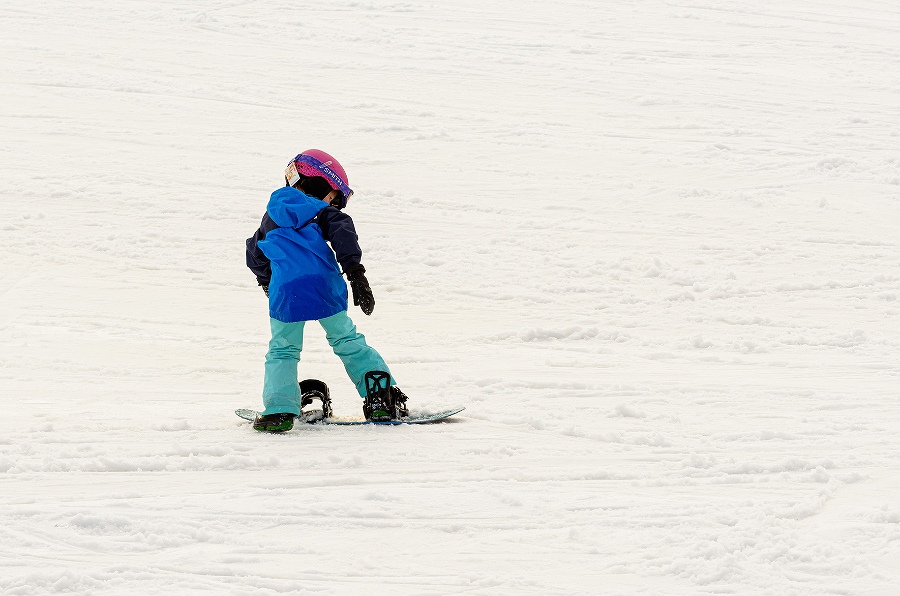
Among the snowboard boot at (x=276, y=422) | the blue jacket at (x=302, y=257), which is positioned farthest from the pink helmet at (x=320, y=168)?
the snowboard boot at (x=276, y=422)

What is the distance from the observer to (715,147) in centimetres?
993

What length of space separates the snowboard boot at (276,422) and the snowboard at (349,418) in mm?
105

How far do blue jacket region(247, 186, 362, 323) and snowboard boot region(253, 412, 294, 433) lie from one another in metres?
0.43

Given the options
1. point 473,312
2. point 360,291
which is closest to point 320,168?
point 360,291

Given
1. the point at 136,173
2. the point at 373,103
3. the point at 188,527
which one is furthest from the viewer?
the point at 373,103

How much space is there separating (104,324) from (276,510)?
321 centimetres

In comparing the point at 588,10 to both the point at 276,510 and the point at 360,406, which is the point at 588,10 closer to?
the point at 360,406

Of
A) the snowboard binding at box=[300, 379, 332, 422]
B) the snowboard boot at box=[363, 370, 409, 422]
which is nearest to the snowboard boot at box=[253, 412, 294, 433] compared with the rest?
the snowboard binding at box=[300, 379, 332, 422]

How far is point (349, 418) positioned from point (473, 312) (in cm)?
219

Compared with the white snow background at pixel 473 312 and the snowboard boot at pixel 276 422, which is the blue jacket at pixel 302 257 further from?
the white snow background at pixel 473 312

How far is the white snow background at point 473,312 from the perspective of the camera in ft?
10.0

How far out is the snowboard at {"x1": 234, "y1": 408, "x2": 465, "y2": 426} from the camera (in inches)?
166

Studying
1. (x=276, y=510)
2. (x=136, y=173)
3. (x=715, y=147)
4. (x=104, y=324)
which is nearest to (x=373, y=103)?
(x=136, y=173)

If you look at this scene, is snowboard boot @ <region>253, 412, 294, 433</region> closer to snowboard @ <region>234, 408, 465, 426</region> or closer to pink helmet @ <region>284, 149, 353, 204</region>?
snowboard @ <region>234, 408, 465, 426</region>
